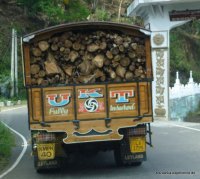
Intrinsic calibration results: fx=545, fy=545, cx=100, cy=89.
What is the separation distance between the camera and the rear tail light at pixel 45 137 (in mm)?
10523

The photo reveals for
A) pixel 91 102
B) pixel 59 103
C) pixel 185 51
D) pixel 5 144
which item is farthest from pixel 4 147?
pixel 185 51

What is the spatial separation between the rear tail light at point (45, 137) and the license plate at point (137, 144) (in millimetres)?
1555

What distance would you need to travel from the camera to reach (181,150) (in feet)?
43.8

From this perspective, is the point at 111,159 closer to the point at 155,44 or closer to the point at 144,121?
the point at 144,121

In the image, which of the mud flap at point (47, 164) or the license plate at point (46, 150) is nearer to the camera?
the license plate at point (46, 150)

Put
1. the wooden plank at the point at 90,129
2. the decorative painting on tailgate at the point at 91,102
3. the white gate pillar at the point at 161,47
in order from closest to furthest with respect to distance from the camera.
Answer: the wooden plank at the point at 90,129, the decorative painting on tailgate at the point at 91,102, the white gate pillar at the point at 161,47

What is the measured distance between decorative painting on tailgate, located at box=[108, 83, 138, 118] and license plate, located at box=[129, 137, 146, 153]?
0.54m

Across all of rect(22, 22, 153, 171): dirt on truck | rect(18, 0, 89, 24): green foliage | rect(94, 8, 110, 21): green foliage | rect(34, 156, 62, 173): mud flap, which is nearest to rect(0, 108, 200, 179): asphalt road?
rect(34, 156, 62, 173): mud flap

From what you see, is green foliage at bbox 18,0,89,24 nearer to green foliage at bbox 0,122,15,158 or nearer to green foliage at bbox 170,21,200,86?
green foliage at bbox 170,21,200,86

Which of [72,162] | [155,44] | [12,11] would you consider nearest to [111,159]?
[72,162]

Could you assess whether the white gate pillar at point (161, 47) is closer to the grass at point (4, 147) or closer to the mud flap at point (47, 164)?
the grass at point (4, 147)

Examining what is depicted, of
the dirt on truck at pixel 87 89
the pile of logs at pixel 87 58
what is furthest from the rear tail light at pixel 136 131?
the pile of logs at pixel 87 58

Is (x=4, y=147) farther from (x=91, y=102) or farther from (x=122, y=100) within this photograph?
(x=122, y=100)

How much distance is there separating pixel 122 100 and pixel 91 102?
0.61 m
